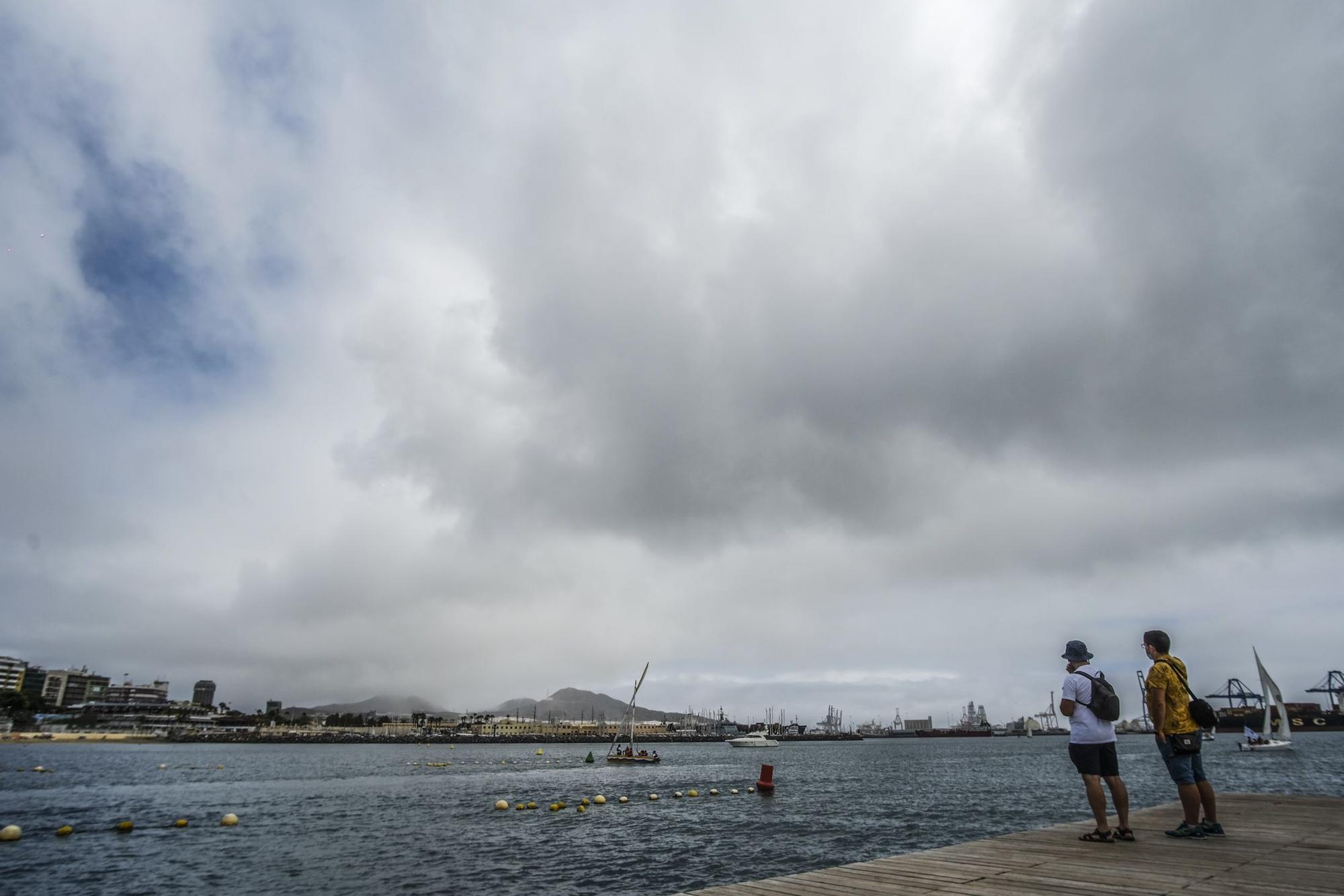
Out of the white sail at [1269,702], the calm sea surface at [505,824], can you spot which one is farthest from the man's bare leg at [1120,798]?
the white sail at [1269,702]

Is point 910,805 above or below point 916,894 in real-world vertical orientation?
below

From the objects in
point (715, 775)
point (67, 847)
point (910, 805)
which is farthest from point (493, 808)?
point (715, 775)

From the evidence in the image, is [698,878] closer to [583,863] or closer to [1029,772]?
[583,863]

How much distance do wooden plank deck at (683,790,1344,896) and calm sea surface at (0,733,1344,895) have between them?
53.7ft

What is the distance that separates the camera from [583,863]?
30.2 metres

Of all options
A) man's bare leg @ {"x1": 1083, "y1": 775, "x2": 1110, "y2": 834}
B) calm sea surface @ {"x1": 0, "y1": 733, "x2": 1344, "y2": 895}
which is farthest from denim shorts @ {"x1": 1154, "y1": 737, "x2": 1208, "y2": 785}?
calm sea surface @ {"x1": 0, "y1": 733, "x2": 1344, "y2": 895}

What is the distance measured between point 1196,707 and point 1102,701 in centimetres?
195

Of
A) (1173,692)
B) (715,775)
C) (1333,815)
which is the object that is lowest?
(715,775)

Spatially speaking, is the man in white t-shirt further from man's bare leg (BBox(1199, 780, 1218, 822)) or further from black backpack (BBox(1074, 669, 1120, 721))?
man's bare leg (BBox(1199, 780, 1218, 822))

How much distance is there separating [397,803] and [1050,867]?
201ft

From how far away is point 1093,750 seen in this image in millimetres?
12242

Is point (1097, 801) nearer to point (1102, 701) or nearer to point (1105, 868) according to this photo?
point (1102, 701)

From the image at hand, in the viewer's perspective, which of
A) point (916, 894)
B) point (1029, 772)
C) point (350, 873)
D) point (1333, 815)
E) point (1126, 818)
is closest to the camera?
point (916, 894)

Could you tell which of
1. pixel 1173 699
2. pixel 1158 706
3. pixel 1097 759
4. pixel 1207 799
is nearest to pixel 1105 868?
pixel 1097 759
